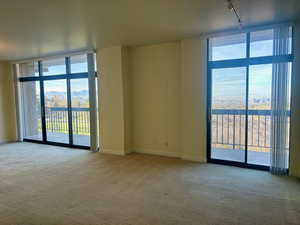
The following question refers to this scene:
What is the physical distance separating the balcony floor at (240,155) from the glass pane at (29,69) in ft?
17.9

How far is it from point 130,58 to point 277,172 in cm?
376

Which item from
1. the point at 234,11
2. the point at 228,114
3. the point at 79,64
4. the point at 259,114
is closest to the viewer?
the point at 234,11

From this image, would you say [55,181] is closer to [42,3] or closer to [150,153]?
[150,153]

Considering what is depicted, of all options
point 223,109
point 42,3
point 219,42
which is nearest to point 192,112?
point 223,109

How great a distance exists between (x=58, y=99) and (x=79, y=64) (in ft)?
4.07

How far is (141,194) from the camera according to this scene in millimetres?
2980

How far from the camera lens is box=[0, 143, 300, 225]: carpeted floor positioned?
240 centimetres

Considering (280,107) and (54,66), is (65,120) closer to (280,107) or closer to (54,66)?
(54,66)

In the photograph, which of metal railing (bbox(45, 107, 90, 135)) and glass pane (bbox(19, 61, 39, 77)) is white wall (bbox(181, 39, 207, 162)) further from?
glass pane (bbox(19, 61, 39, 77))

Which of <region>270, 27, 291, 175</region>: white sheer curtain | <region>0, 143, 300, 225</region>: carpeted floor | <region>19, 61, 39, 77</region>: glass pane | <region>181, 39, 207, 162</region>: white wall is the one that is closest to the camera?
<region>0, 143, 300, 225</region>: carpeted floor

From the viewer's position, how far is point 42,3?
2.57 meters

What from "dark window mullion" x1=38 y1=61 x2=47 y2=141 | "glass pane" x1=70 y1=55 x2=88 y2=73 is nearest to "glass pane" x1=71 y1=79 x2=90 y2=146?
"glass pane" x1=70 y1=55 x2=88 y2=73

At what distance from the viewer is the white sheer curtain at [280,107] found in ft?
11.4

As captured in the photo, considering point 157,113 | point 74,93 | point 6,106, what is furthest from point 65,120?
point 157,113
